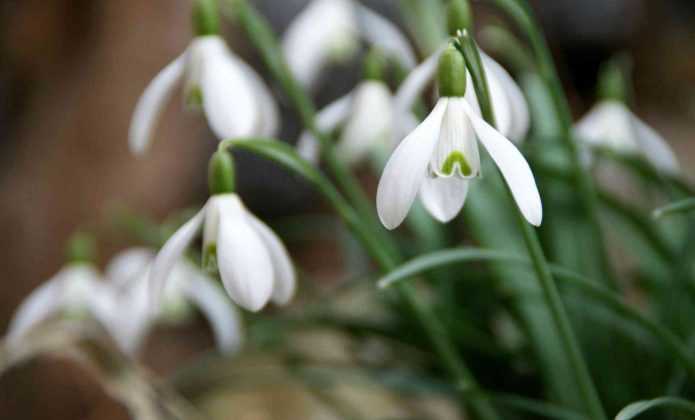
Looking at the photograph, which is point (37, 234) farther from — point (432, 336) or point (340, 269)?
point (432, 336)

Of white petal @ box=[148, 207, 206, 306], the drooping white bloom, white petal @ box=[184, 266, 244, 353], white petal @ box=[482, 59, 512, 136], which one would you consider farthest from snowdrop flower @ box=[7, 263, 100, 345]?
white petal @ box=[482, 59, 512, 136]

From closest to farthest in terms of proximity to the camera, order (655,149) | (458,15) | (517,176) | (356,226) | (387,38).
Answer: (517,176) → (458,15) → (356,226) → (655,149) → (387,38)

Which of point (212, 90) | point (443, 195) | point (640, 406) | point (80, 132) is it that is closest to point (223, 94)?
point (212, 90)

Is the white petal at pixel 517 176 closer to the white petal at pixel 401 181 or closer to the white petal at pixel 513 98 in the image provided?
the white petal at pixel 401 181

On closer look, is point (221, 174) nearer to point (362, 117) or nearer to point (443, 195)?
point (443, 195)

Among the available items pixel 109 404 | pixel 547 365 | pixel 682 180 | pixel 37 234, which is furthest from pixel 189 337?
pixel 682 180

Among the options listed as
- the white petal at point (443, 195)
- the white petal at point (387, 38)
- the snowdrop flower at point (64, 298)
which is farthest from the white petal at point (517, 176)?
the snowdrop flower at point (64, 298)

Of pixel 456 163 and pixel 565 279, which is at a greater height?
pixel 456 163
